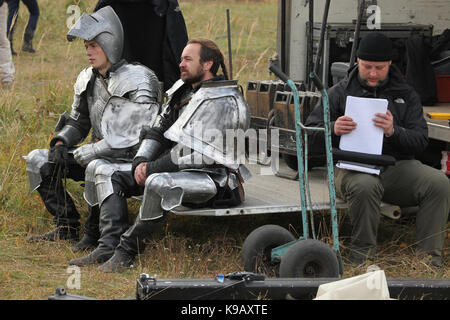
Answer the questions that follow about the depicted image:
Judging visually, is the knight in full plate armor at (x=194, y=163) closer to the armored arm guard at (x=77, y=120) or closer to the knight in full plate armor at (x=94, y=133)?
the knight in full plate armor at (x=94, y=133)

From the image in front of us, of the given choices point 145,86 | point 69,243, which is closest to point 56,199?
point 69,243

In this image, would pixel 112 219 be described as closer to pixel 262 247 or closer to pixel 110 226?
pixel 110 226

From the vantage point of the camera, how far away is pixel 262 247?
5086mm

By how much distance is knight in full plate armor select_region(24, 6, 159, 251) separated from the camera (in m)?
5.99

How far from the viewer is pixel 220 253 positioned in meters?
5.83

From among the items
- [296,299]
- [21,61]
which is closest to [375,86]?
[296,299]

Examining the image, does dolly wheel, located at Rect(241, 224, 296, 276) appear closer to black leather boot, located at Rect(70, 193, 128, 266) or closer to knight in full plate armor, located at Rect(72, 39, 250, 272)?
knight in full plate armor, located at Rect(72, 39, 250, 272)

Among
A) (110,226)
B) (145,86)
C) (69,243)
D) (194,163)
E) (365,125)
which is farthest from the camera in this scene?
(69,243)

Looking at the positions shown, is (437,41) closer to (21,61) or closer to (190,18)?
(21,61)

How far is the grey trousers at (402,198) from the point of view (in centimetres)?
547

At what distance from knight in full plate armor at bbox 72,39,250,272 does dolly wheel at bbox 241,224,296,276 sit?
53 centimetres

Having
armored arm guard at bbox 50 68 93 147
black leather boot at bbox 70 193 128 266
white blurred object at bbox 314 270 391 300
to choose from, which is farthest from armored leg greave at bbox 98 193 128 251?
white blurred object at bbox 314 270 391 300

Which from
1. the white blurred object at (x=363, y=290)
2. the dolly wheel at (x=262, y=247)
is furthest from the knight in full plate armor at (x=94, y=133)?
the white blurred object at (x=363, y=290)

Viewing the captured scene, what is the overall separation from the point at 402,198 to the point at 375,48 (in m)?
1.03
